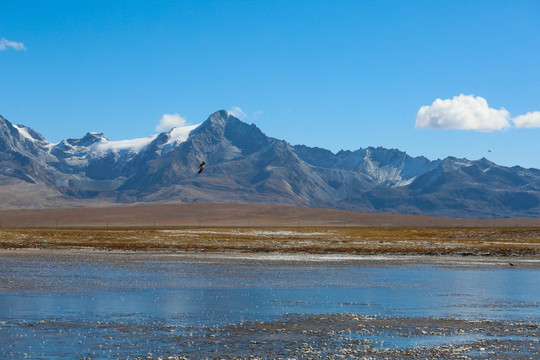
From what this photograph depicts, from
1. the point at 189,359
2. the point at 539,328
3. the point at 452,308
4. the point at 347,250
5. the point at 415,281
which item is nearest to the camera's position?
the point at 189,359

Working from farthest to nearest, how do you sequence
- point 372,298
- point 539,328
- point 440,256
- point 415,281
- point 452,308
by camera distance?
point 440,256, point 415,281, point 372,298, point 452,308, point 539,328

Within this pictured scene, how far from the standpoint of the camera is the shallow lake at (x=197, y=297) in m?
25.5

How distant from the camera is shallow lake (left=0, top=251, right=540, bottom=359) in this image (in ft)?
83.6

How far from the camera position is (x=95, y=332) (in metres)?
26.2

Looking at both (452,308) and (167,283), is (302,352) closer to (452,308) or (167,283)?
(452,308)

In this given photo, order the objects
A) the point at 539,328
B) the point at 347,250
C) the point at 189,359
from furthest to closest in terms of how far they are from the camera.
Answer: the point at 347,250, the point at 539,328, the point at 189,359

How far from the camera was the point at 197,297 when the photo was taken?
36938mm

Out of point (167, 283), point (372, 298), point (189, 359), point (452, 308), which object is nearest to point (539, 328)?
point (452, 308)

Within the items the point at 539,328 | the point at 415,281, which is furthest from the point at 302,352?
the point at 415,281

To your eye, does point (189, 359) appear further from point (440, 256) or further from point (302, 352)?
point (440, 256)

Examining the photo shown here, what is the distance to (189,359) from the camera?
71.7ft

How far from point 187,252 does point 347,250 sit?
1976cm

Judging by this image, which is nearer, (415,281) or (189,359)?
(189,359)

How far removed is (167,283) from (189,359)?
2217 centimetres
